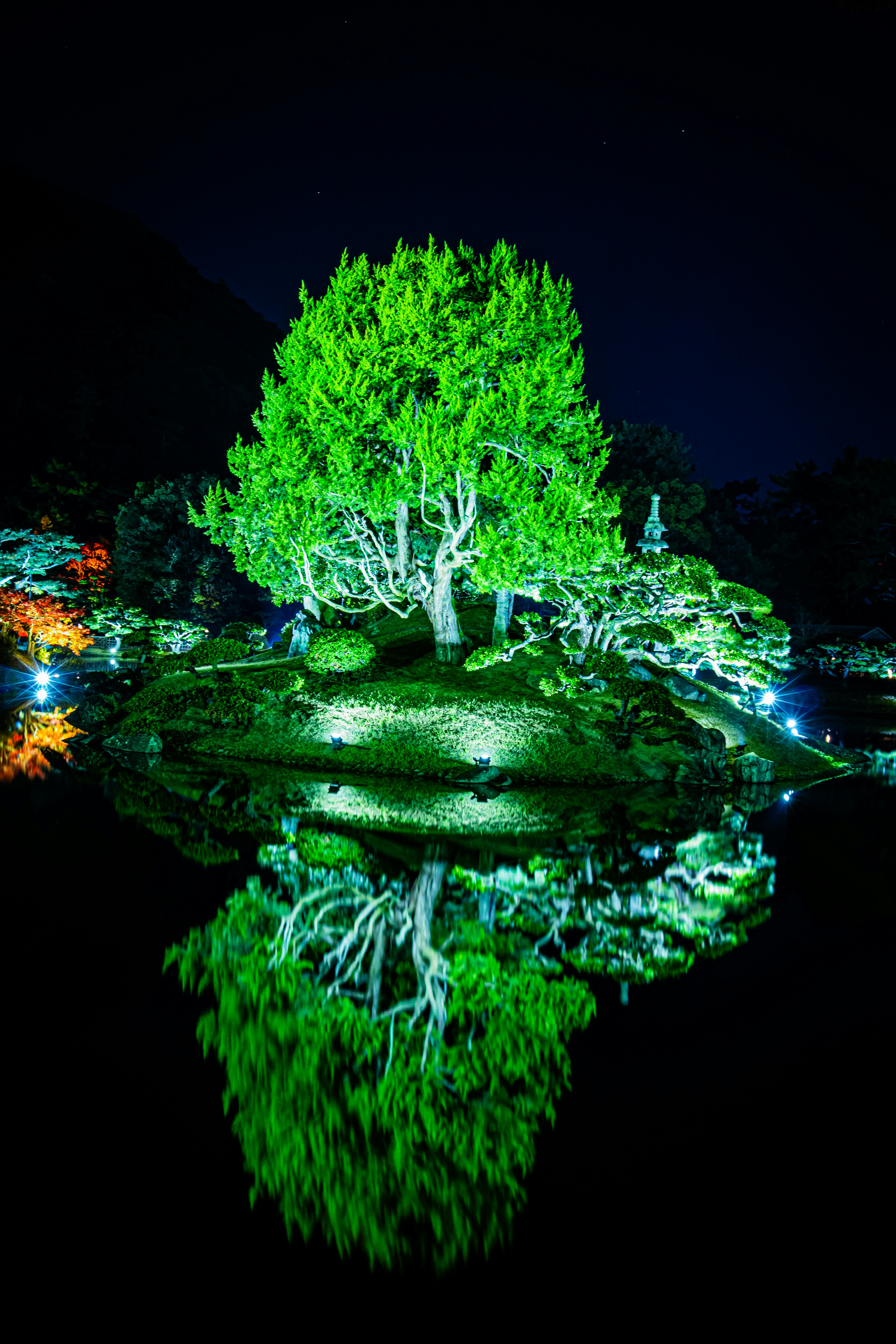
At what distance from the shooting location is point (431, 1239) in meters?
3.94

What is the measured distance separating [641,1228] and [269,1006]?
3.27 metres

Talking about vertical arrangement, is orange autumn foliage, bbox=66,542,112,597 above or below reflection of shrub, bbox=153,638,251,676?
above

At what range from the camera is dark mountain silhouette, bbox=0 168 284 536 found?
2030 inches

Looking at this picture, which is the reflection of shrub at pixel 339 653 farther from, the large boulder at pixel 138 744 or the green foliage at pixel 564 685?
the green foliage at pixel 564 685

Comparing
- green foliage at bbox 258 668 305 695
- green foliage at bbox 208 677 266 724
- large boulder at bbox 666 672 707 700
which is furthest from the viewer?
large boulder at bbox 666 672 707 700

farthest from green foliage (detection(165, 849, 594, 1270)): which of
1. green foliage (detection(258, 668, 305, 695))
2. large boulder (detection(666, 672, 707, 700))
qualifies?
large boulder (detection(666, 672, 707, 700))

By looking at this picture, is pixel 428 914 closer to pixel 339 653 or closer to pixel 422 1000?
pixel 422 1000

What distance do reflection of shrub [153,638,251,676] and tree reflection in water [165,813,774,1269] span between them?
35.7ft

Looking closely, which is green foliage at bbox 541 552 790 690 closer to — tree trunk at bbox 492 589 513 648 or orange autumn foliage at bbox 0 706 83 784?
tree trunk at bbox 492 589 513 648

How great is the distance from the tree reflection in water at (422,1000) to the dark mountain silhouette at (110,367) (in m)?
42.4

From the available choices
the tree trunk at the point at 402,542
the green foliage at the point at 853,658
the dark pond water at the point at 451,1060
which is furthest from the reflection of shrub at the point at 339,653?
the green foliage at the point at 853,658

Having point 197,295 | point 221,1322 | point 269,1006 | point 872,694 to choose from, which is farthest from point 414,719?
point 197,295

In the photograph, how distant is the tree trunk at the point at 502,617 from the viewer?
2128cm

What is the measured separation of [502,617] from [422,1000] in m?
16.1
